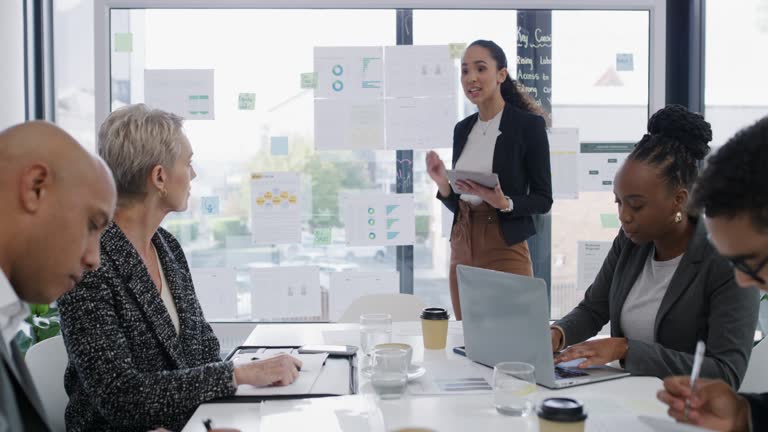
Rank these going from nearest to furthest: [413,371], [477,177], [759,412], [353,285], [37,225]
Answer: [37,225], [759,412], [413,371], [477,177], [353,285]

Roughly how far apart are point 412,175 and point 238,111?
40.9 inches

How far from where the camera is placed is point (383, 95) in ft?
12.9

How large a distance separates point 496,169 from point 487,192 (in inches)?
12.0

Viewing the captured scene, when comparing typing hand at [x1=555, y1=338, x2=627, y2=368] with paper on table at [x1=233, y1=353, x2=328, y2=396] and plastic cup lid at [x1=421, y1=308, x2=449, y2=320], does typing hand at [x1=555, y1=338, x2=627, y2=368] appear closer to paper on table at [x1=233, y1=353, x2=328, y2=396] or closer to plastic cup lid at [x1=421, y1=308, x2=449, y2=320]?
plastic cup lid at [x1=421, y1=308, x2=449, y2=320]

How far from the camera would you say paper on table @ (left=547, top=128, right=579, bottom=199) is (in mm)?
3943

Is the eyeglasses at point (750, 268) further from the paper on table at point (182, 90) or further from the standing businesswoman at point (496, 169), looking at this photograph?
the paper on table at point (182, 90)

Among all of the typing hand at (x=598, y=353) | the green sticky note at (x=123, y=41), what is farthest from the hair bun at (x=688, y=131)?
the green sticky note at (x=123, y=41)

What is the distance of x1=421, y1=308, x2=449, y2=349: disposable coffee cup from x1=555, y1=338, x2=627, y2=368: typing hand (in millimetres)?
353

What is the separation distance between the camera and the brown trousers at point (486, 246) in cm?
295

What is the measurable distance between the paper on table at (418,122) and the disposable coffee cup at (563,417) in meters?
2.84

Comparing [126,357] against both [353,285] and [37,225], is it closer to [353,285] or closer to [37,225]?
[37,225]

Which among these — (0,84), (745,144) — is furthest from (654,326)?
(0,84)

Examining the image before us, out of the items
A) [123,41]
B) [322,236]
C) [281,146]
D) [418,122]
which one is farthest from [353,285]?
[123,41]

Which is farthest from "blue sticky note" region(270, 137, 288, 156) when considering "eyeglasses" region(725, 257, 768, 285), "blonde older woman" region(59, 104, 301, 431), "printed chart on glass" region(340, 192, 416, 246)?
"eyeglasses" region(725, 257, 768, 285)
